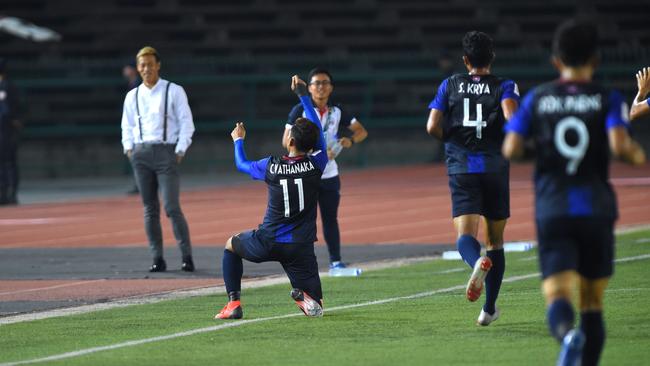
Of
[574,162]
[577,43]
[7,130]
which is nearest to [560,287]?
[574,162]

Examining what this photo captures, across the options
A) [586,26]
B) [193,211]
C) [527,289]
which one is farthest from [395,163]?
[586,26]

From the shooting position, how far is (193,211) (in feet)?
68.8

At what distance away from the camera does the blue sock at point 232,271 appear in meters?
10.3

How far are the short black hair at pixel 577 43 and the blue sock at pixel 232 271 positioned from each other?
13.4ft

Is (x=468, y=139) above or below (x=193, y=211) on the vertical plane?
above

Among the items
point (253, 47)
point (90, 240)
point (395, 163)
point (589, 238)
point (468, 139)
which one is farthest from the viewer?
point (253, 47)

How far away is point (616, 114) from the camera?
22.0 ft

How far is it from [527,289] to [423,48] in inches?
894

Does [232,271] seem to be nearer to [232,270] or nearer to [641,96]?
[232,270]

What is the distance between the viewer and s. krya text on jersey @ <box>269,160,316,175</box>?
33.3 ft

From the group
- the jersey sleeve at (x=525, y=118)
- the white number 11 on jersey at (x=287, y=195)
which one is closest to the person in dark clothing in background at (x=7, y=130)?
the white number 11 on jersey at (x=287, y=195)

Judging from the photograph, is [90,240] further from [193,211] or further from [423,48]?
[423,48]

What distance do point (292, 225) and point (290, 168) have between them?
41cm

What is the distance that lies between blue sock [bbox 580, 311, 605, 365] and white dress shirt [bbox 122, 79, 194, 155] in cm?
753
